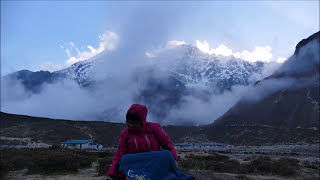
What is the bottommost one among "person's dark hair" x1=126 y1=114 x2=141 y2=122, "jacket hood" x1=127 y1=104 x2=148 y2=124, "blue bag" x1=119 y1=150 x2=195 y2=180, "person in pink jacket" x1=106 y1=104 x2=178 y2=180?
"blue bag" x1=119 y1=150 x2=195 y2=180

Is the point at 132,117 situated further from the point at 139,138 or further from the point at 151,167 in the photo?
the point at 151,167

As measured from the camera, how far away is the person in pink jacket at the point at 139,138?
3184 millimetres

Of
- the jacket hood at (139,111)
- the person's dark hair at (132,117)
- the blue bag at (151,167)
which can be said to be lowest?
the blue bag at (151,167)

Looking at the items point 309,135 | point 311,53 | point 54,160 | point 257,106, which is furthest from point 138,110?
point 311,53

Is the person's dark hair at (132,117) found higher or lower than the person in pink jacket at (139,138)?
higher

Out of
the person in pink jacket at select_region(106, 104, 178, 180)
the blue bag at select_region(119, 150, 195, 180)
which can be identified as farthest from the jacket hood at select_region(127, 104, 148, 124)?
the blue bag at select_region(119, 150, 195, 180)

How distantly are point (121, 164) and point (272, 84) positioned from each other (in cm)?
13925

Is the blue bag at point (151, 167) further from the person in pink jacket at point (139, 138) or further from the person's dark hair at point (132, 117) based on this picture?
the person's dark hair at point (132, 117)

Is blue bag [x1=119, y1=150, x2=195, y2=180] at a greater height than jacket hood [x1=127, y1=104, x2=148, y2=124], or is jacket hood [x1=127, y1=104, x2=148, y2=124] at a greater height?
jacket hood [x1=127, y1=104, x2=148, y2=124]

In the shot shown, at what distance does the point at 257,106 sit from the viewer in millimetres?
120688

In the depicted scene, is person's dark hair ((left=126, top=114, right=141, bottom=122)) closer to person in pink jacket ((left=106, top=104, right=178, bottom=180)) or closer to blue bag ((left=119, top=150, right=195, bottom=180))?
person in pink jacket ((left=106, top=104, right=178, bottom=180))

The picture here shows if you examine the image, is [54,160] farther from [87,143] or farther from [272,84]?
[272,84]

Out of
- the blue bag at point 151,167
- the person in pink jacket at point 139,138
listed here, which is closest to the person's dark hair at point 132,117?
the person in pink jacket at point 139,138

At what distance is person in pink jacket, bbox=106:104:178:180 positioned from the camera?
10.4 ft
